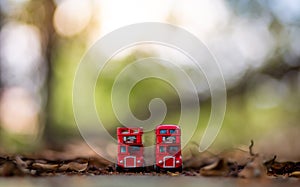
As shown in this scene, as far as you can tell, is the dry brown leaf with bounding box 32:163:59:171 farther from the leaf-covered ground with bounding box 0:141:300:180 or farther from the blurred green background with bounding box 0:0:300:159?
the blurred green background with bounding box 0:0:300:159

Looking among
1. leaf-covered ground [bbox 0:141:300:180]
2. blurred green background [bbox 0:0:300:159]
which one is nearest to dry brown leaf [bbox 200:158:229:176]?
leaf-covered ground [bbox 0:141:300:180]

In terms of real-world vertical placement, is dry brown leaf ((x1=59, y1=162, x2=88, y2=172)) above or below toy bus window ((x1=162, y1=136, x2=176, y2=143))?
below

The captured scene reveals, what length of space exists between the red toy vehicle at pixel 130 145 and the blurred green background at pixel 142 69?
59 centimetres

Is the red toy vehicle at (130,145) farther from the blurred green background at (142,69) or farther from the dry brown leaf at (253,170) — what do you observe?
the blurred green background at (142,69)

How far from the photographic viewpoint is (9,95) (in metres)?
1.90

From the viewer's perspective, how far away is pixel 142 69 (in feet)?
5.82

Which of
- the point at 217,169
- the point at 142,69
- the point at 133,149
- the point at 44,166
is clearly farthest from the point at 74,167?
the point at 142,69

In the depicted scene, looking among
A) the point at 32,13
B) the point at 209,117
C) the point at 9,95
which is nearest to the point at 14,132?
the point at 9,95

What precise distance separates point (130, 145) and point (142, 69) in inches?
31.1

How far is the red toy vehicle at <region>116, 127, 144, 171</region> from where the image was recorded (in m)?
1.01

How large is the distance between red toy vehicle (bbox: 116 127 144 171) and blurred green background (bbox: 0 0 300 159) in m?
0.59

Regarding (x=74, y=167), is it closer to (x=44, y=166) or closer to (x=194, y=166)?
(x=44, y=166)

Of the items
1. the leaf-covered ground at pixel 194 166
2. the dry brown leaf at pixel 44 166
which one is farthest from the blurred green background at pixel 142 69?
the dry brown leaf at pixel 44 166

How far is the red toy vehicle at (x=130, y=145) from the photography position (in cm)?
101
